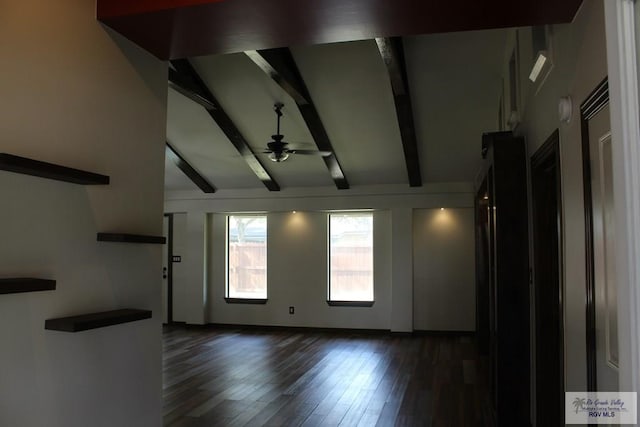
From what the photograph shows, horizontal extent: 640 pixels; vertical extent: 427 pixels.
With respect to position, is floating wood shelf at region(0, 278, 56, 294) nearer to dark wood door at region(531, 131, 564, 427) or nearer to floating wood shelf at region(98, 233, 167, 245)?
floating wood shelf at region(98, 233, 167, 245)

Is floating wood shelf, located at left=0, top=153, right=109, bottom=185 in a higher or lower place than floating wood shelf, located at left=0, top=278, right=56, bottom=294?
higher

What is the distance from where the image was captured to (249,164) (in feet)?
24.3

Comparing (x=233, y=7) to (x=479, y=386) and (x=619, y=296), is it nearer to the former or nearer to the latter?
(x=619, y=296)

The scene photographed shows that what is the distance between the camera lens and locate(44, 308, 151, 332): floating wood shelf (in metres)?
1.98

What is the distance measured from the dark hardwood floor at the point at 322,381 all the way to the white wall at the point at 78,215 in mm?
1724

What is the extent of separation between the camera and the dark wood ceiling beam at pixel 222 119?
17.3 feet

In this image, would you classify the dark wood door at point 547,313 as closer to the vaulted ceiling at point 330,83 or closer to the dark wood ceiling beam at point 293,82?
the vaulted ceiling at point 330,83

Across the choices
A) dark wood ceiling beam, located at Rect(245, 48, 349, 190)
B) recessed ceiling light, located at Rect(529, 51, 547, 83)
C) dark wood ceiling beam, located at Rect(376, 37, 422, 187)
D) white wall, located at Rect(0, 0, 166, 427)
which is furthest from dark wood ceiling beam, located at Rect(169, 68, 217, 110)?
recessed ceiling light, located at Rect(529, 51, 547, 83)

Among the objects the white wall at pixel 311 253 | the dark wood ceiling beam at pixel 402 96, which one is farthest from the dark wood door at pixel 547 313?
the white wall at pixel 311 253

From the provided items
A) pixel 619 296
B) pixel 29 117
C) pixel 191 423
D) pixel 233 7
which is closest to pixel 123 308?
pixel 29 117

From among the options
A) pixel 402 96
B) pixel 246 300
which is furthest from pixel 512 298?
pixel 246 300

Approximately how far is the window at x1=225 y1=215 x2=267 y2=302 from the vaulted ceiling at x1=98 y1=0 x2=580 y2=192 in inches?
29.8

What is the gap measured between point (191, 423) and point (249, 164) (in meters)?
4.26

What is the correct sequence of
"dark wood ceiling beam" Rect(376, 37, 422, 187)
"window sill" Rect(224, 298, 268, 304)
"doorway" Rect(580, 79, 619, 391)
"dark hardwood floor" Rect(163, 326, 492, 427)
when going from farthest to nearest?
"window sill" Rect(224, 298, 268, 304) → "dark wood ceiling beam" Rect(376, 37, 422, 187) → "dark hardwood floor" Rect(163, 326, 492, 427) → "doorway" Rect(580, 79, 619, 391)
